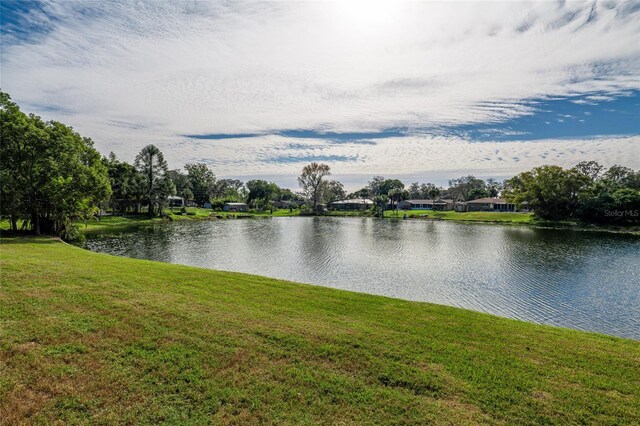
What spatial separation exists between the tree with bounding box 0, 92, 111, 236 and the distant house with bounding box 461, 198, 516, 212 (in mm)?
103528

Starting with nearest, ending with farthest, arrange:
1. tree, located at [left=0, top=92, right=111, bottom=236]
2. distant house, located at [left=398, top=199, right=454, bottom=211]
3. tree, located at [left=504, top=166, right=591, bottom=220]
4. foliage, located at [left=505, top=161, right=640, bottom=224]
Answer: tree, located at [left=0, top=92, right=111, bottom=236], foliage, located at [left=505, top=161, right=640, bottom=224], tree, located at [left=504, top=166, right=591, bottom=220], distant house, located at [left=398, top=199, right=454, bottom=211]

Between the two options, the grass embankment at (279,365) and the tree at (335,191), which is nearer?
the grass embankment at (279,365)

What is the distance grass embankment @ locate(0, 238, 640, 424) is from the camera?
5.39m

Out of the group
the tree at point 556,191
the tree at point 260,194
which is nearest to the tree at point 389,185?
the tree at point 260,194

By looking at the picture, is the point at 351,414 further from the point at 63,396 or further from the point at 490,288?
the point at 490,288

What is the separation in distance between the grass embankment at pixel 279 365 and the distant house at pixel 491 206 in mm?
102150

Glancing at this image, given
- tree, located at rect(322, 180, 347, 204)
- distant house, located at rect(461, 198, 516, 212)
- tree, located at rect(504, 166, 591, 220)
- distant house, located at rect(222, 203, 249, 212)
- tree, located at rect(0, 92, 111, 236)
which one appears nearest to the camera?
tree, located at rect(0, 92, 111, 236)

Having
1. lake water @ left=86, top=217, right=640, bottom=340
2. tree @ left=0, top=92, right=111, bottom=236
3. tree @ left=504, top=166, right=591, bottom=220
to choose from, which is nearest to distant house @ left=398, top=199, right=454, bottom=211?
tree @ left=504, top=166, right=591, bottom=220

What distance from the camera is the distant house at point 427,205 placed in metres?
118

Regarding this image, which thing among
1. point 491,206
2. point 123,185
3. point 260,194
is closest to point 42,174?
point 123,185

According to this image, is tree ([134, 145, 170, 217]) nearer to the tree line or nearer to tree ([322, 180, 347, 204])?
the tree line

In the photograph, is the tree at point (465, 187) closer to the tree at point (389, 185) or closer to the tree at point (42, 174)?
the tree at point (389, 185)

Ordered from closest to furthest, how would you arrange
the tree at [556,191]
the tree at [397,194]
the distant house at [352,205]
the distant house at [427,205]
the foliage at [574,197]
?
the foliage at [574,197], the tree at [556,191], the tree at [397,194], the distant house at [352,205], the distant house at [427,205]

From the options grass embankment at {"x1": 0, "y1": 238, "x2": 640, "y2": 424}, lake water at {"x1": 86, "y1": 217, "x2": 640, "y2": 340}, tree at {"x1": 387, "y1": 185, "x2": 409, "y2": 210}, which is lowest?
lake water at {"x1": 86, "y1": 217, "x2": 640, "y2": 340}
